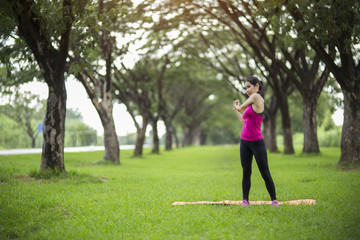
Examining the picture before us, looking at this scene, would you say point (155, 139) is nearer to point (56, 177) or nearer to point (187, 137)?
point (56, 177)

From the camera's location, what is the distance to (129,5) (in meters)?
14.2

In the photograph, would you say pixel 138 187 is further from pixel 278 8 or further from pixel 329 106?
pixel 329 106

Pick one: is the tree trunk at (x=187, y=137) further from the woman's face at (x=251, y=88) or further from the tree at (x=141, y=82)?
the woman's face at (x=251, y=88)

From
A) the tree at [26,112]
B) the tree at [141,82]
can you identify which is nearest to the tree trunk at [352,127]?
the tree at [141,82]

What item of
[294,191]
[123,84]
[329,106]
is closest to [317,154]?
[329,106]

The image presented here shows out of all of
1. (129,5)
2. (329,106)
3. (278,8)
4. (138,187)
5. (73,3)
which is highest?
(129,5)

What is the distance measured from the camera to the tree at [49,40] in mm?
8350

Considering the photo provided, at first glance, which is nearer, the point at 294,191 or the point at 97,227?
the point at 97,227

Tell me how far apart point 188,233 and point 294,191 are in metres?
3.82

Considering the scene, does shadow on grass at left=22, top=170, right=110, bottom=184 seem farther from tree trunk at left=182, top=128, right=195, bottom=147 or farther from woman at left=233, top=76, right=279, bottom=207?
tree trunk at left=182, top=128, right=195, bottom=147

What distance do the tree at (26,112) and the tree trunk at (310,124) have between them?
24779 mm

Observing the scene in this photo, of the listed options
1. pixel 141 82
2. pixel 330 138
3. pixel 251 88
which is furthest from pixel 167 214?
pixel 330 138

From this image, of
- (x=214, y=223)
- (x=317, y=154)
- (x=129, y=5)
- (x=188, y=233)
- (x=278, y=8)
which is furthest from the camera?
(x=317, y=154)

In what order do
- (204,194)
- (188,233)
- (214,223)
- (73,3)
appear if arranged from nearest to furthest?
(188,233), (214,223), (204,194), (73,3)
